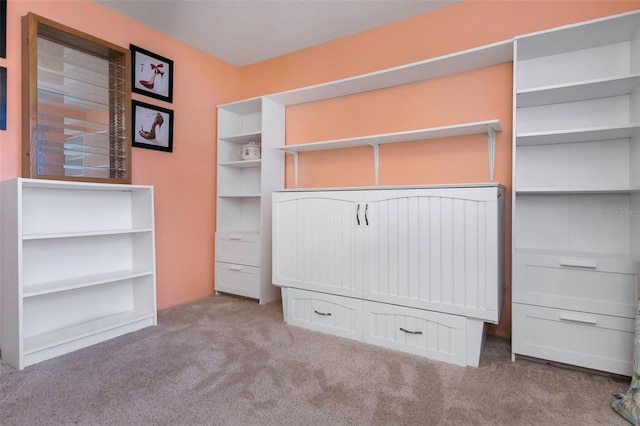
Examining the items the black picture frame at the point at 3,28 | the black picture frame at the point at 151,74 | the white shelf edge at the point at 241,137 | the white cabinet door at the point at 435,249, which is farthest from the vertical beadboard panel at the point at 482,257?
the black picture frame at the point at 3,28

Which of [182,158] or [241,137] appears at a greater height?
[241,137]

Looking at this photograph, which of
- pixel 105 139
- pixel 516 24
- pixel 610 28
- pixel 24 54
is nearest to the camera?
pixel 610 28

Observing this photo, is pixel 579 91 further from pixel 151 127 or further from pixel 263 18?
pixel 151 127

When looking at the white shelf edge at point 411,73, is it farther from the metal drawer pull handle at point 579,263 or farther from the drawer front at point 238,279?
the drawer front at point 238,279

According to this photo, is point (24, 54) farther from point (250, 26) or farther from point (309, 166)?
point (309, 166)

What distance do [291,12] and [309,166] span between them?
4.05ft

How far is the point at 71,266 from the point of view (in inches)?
90.7

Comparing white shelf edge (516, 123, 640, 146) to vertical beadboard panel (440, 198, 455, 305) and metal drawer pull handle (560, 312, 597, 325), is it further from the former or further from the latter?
metal drawer pull handle (560, 312, 597, 325)

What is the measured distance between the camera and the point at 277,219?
8.52ft

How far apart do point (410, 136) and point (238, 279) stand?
1956 mm

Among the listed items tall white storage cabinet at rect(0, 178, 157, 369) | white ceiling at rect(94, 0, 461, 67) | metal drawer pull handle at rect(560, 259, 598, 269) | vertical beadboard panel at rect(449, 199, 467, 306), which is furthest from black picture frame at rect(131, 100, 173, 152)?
metal drawer pull handle at rect(560, 259, 598, 269)

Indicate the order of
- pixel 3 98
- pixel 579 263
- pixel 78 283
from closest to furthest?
pixel 579 263
pixel 3 98
pixel 78 283

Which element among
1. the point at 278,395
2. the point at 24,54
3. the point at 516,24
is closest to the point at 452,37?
the point at 516,24

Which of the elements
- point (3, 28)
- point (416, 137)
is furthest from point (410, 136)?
point (3, 28)
